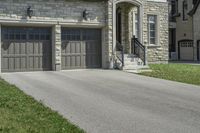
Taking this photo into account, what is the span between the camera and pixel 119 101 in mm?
10594

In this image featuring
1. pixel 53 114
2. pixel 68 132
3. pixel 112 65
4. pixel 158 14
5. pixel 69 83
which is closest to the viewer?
pixel 68 132

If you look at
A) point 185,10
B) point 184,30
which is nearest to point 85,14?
point 184,30

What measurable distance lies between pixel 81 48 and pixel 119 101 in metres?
10.4

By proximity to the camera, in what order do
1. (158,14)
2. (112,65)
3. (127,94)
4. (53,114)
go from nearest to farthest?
(53,114)
(127,94)
(112,65)
(158,14)

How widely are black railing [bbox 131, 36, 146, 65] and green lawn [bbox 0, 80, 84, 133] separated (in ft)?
38.0

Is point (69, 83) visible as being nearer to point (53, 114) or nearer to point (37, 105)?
point (37, 105)

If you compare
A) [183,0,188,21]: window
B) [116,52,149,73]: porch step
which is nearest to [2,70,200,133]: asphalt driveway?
[116,52,149,73]: porch step

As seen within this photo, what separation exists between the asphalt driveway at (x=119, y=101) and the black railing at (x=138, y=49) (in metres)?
4.36

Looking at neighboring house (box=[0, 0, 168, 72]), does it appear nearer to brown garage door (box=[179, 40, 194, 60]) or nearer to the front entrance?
the front entrance

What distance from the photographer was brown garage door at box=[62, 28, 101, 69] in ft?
66.6

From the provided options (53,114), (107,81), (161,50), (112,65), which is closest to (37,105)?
(53,114)

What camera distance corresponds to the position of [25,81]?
599 inches

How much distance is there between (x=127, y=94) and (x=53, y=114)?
395cm

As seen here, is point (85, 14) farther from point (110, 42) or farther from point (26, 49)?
point (26, 49)
